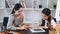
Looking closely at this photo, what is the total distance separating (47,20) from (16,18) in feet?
1.49

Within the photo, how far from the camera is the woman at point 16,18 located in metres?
1.88

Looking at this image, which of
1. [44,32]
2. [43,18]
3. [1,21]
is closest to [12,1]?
[1,21]

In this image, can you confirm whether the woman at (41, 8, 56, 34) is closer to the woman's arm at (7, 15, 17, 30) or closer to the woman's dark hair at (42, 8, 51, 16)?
the woman's dark hair at (42, 8, 51, 16)

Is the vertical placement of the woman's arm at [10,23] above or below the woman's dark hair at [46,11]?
below

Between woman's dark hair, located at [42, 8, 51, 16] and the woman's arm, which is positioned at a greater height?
woman's dark hair, located at [42, 8, 51, 16]

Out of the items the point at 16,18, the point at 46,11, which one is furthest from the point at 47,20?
the point at 16,18

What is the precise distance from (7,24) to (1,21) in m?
0.10

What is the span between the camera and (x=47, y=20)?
1.98m

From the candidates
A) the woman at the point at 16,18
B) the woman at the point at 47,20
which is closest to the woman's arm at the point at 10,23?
the woman at the point at 16,18

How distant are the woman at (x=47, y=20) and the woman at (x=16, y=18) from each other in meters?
0.31

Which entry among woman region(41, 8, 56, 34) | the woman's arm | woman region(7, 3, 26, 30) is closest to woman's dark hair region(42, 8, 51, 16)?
woman region(41, 8, 56, 34)

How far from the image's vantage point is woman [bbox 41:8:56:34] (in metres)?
1.95

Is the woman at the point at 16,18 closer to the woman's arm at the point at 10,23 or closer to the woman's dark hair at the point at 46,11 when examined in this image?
the woman's arm at the point at 10,23

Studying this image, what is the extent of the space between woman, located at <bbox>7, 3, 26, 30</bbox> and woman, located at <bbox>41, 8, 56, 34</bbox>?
1.03 ft
